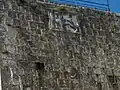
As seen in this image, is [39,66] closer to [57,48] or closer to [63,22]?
[57,48]

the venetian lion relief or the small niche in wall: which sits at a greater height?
the venetian lion relief

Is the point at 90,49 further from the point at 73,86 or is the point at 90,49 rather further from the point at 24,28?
the point at 24,28

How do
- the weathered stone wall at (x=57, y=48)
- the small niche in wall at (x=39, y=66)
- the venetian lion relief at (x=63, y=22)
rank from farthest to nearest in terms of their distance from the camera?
1. the venetian lion relief at (x=63, y=22)
2. the small niche in wall at (x=39, y=66)
3. the weathered stone wall at (x=57, y=48)

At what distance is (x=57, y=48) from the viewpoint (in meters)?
12.6

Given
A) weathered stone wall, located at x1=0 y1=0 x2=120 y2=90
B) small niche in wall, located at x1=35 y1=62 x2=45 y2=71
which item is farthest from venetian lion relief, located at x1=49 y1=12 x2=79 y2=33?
small niche in wall, located at x1=35 y1=62 x2=45 y2=71

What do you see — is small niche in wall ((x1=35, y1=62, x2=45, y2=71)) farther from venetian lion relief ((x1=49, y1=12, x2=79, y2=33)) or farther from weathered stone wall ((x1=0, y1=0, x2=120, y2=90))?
venetian lion relief ((x1=49, y1=12, x2=79, y2=33))

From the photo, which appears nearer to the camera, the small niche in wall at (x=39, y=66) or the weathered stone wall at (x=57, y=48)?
the weathered stone wall at (x=57, y=48)

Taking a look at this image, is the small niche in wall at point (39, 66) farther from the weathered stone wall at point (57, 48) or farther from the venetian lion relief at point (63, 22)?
the venetian lion relief at point (63, 22)

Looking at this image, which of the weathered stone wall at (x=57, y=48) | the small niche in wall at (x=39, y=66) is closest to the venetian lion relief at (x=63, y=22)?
the weathered stone wall at (x=57, y=48)

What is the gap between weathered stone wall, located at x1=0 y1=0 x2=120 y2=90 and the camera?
38.6ft

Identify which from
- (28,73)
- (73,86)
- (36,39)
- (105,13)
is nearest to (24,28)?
(36,39)

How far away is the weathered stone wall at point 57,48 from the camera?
11.8 m

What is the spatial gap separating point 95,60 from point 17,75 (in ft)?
9.37

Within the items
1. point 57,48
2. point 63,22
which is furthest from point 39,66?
point 63,22
